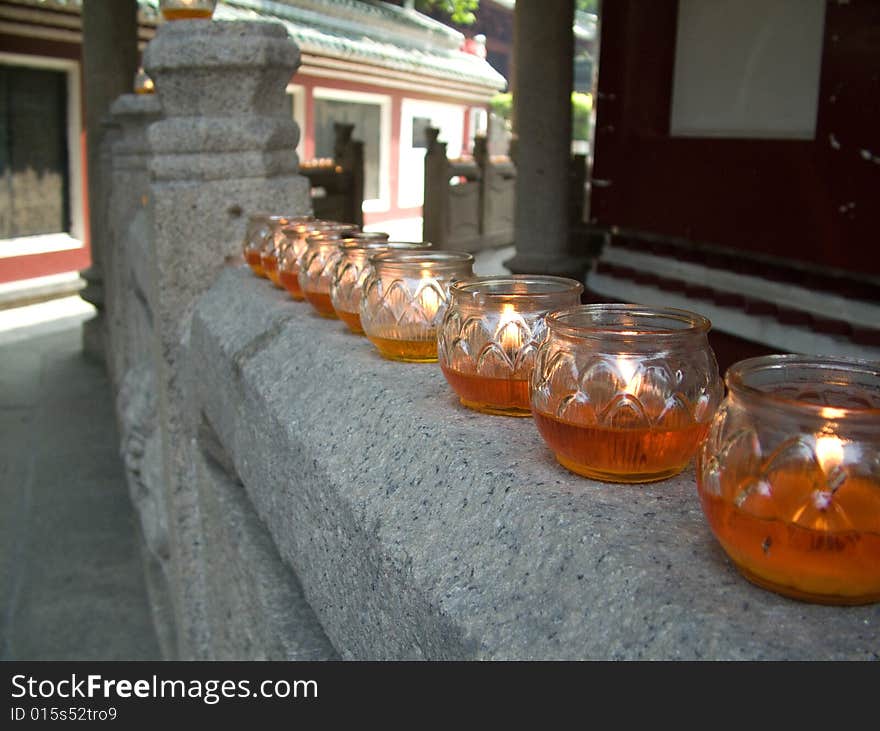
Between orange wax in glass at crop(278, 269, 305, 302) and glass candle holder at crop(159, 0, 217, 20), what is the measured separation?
3.05ft

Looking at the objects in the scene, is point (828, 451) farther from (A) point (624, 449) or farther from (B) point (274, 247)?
(B) point (274, 247)

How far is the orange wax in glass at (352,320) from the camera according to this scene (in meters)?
1.59

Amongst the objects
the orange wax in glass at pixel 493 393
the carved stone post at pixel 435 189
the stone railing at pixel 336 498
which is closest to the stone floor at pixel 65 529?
the stone railing at pixel 336 498

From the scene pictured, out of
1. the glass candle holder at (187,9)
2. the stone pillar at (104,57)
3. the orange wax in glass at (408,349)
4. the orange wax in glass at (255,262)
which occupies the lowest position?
the orange wax in glass at (408,349)

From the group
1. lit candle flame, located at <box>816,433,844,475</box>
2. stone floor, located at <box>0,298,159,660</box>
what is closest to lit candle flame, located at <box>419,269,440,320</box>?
lit candle flame, located at <box>816,433,844,475</box>

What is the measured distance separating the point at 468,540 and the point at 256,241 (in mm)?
1452

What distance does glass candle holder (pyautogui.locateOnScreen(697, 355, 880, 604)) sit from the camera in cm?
70

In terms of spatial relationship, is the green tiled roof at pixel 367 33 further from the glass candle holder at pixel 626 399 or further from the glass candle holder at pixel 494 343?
the glass candle holder at pixel 626 399

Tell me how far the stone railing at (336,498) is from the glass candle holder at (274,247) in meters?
0.04

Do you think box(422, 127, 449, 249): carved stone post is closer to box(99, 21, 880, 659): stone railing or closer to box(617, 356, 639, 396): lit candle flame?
box(99, 21, 880, 659): stone railing

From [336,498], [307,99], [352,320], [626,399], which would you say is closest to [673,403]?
[626,399]
